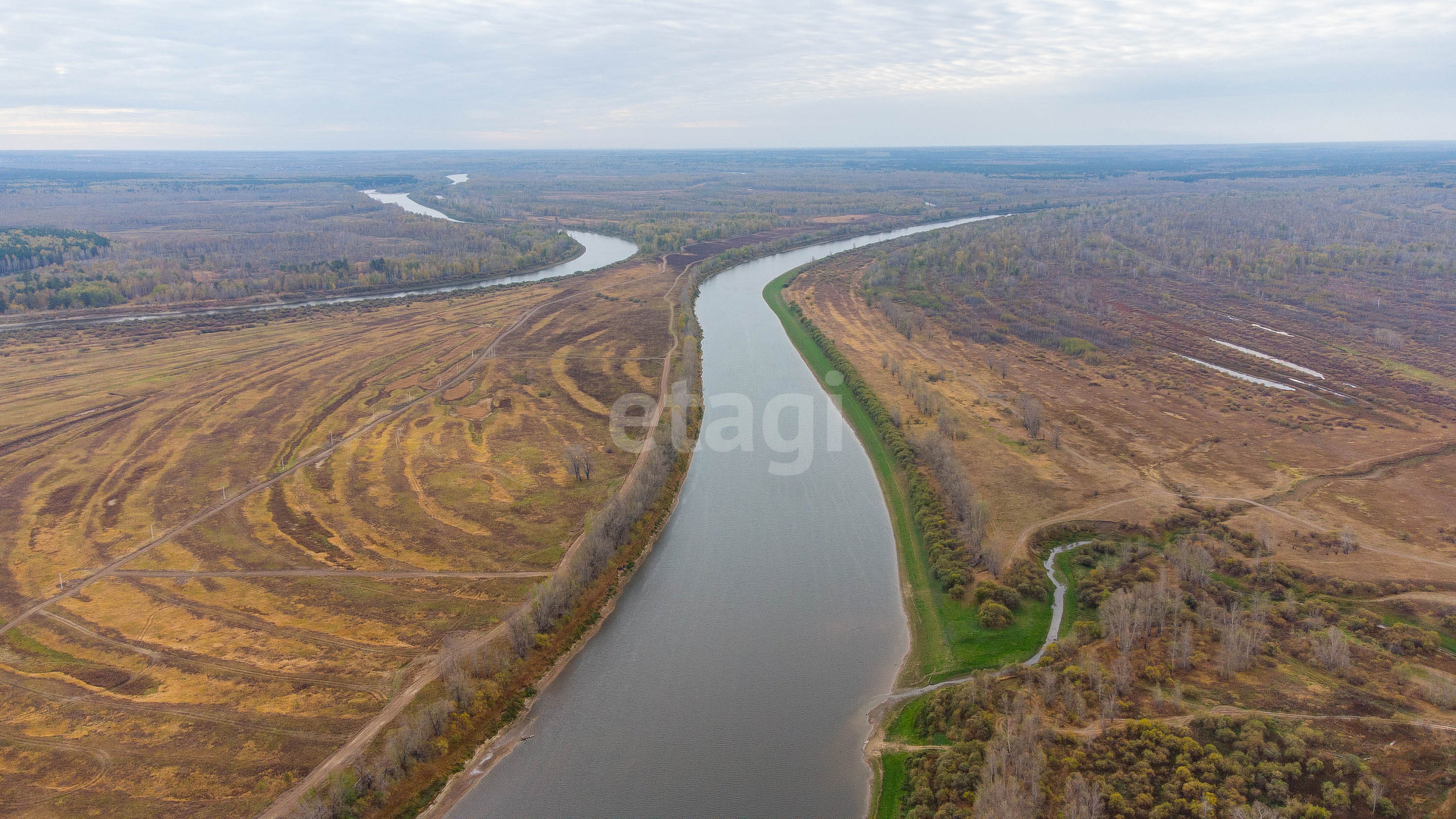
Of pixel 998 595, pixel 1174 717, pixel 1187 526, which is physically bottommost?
pixel 1174 717

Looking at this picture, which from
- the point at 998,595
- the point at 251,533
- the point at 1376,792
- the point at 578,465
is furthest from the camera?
the point at 578,465

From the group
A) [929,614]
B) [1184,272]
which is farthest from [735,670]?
[1184,272]

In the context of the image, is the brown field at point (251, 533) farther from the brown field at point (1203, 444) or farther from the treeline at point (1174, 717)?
the brown field at point (1203, 444)

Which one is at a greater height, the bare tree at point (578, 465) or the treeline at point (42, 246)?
the treeline at point (42, 246)

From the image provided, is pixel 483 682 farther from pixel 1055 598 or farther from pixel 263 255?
pixel 263 255

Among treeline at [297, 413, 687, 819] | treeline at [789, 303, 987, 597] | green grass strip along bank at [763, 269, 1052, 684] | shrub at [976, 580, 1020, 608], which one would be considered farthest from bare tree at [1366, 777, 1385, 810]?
treeline at [297, 413, 687, 819]

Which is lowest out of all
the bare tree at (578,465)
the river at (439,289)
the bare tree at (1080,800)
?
the bare tree at (1080,800)

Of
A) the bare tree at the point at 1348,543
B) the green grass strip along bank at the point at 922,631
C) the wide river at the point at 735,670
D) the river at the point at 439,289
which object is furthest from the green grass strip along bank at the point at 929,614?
the river at the point at 439,289
